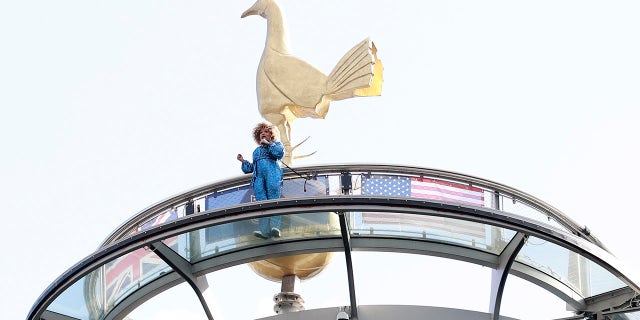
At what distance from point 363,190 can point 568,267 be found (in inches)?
123

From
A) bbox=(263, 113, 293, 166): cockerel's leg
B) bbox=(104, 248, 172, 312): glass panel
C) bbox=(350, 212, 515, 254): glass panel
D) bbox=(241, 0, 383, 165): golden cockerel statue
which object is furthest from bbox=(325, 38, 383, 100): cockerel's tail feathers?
bbox=(104, 248, 172, 312): glass panel

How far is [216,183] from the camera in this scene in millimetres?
17641

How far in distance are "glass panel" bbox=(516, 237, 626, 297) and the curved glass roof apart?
0.02 meters

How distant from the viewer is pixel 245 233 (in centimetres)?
1562

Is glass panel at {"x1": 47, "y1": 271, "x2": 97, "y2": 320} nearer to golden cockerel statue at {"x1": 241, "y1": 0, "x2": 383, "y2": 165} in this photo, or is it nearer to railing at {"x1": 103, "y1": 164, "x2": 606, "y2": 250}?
railing at {"x1": 103, "y1": 164, "x2": 606, "y2": 250}

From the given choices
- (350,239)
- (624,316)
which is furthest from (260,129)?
(624,316)

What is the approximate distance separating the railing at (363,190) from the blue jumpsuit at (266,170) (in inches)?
12.1

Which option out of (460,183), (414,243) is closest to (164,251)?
(414,243)

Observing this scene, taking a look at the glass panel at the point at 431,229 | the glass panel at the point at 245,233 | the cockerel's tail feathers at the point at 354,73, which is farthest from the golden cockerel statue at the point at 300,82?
the glass panel at the point at 245,233

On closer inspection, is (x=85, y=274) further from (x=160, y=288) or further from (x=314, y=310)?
(x=314, y=310)

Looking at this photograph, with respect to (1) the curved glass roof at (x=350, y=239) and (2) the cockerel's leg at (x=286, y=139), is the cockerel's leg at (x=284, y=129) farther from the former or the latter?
(1) the curved glass roof at (x=350, y=239)

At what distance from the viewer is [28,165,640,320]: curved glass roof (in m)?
14.5

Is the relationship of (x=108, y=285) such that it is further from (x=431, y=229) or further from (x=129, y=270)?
(x=431, y=229)

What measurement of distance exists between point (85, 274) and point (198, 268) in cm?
177
